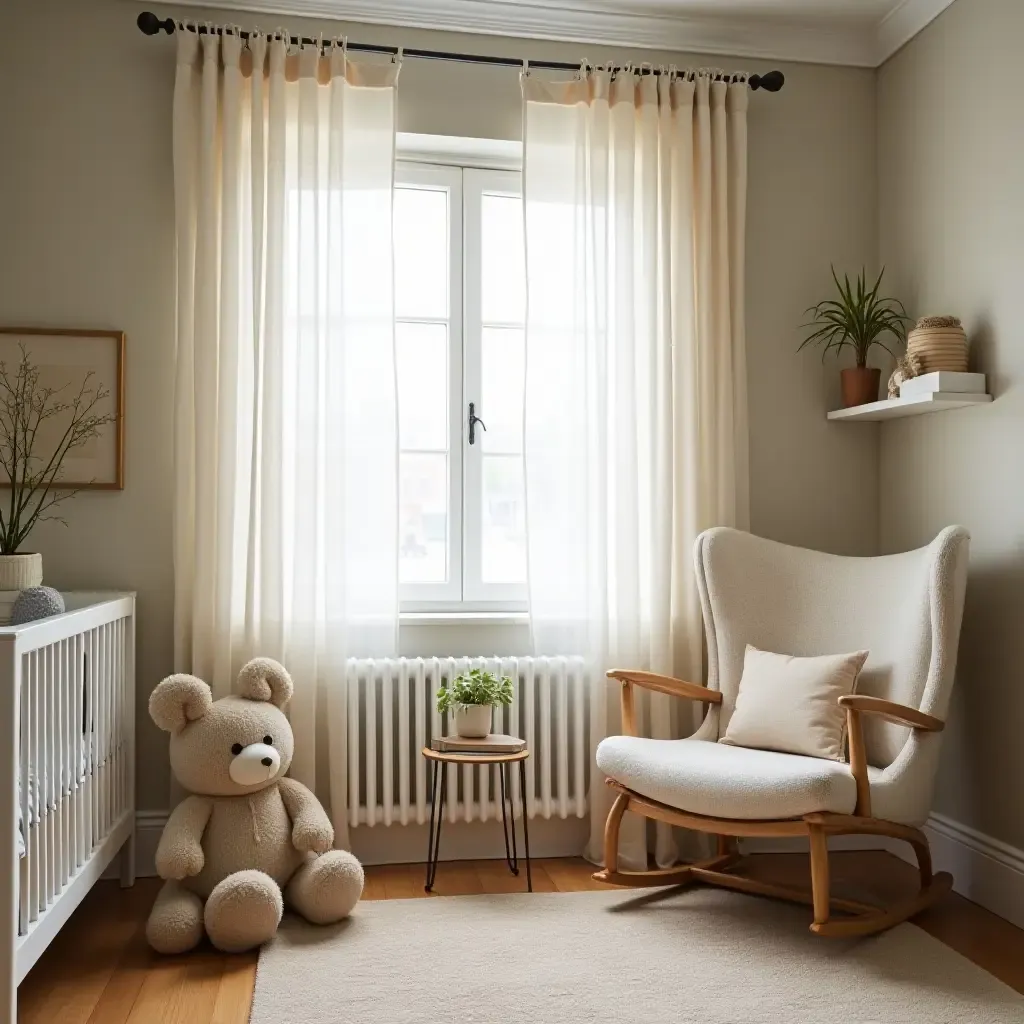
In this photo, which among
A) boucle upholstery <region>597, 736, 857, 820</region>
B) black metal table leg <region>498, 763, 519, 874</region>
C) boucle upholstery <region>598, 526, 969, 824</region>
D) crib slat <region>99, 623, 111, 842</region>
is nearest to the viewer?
boucle upholstery <region>597, 736, 857, 820</region>

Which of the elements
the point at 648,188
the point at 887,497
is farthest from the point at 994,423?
the point at 648,188

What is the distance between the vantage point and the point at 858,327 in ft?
10.8

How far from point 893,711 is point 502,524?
1.37 m

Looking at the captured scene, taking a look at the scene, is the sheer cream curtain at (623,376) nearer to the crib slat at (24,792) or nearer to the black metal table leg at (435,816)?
the black metal table leg at (435,816)

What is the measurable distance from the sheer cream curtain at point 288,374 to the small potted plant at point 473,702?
0.29 m

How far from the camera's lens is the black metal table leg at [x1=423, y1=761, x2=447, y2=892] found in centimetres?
297

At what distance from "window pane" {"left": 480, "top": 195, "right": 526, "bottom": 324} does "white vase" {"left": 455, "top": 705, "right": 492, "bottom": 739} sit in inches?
50.1

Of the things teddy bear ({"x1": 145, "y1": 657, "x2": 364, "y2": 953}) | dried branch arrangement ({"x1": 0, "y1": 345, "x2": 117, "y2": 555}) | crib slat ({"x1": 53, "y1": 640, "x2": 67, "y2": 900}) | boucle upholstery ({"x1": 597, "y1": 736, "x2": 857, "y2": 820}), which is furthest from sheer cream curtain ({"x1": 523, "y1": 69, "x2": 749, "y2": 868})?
crib slat ({"x1": 53, "y1": 640, "x2": 67, "y2": 900})

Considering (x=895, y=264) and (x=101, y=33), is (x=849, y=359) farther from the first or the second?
(x=101, y=33)

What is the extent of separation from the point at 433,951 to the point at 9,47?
2780mm

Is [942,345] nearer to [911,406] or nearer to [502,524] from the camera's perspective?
[911,406]

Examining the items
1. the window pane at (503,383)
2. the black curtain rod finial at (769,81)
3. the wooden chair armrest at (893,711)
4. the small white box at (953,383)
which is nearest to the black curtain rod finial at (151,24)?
the window pane at (503,383)

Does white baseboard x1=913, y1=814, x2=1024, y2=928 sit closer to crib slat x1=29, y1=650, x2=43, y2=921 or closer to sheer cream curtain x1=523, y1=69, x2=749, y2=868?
sheer cream curtain x1=523, y1=69, x2=749, y2=868

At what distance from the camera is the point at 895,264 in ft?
11.2
